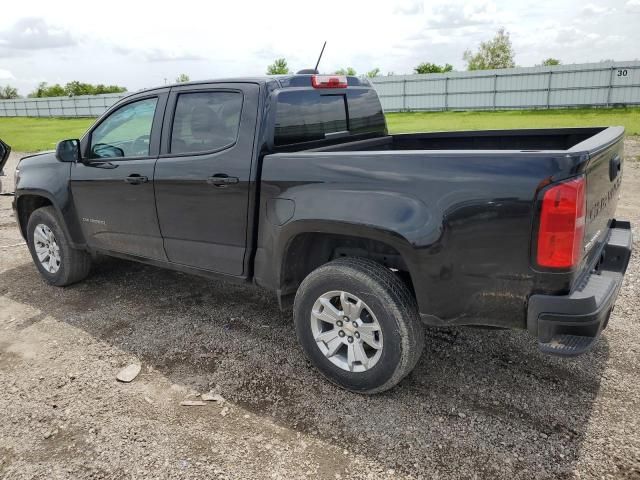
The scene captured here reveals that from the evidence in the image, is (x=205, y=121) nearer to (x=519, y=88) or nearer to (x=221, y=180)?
(x=221, y=180)

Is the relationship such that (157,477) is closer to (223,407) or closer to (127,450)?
(127,450)

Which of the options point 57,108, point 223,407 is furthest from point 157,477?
point 57,108

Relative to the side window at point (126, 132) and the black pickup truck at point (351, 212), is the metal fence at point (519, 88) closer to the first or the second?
the black pickup truck at point (351, 212)

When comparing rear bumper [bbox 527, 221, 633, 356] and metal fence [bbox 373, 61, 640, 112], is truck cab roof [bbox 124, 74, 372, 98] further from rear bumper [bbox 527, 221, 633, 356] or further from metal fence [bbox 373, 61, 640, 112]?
metal fence [bbox 373, 61, 640, 112]

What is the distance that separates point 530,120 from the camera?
22.5m

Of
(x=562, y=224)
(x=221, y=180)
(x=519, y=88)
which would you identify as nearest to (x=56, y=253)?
(x=221, y=180)

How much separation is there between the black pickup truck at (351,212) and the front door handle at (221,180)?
0.01 m

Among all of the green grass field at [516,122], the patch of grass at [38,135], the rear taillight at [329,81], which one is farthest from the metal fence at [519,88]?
the rear taillight at [329,81]

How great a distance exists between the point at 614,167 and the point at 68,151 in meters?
4.16

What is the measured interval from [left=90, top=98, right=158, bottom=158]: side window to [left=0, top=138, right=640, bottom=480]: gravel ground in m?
1.40

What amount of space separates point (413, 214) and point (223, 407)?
1.60 m

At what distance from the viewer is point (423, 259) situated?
2639 mm

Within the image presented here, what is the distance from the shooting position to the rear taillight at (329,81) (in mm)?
3779

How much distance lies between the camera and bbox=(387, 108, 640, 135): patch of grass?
19734 millimetres
